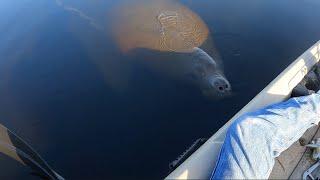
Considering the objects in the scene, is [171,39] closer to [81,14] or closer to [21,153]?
[81,14]

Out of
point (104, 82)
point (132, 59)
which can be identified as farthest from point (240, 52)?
point (104, 82)

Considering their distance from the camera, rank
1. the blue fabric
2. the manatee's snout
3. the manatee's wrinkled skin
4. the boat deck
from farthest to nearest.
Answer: the manatee's wrinkled skin
the manatee's snout
the boat deck
the blue fabric

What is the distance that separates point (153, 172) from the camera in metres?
6.00

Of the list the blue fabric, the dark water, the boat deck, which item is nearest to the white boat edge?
the blue fabric

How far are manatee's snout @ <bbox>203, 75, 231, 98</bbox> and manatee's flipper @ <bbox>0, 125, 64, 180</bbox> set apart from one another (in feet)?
10.6

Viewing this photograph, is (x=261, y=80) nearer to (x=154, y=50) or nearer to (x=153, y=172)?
(x=154, y=50)

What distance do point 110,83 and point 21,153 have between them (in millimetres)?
2663

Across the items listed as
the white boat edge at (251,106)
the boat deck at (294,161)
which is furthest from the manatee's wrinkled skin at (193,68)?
the boat deck at (294,161)

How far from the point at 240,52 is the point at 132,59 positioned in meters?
2.42

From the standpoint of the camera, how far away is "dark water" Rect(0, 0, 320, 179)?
635cm

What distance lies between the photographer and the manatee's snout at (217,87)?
23.9ft

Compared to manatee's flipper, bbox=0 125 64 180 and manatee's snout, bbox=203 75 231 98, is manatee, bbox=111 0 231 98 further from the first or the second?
manatee's flipper, bbox=0 125 64 180

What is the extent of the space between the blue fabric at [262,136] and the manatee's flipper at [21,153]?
9.79ft

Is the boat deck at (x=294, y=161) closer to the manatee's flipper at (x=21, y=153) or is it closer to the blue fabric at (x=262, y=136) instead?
the blue fabric at (x=262, y=136)
